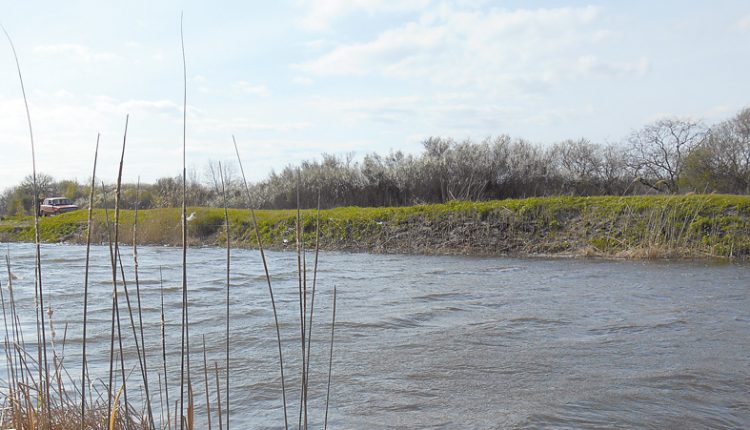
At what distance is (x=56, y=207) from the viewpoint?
119ft

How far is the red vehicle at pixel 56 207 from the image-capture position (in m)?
36.3

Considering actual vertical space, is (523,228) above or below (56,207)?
below

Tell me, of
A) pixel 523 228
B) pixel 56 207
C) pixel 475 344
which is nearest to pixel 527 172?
pixel 523 228

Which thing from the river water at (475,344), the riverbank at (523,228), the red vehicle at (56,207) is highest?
the red vehicle at (56,207)

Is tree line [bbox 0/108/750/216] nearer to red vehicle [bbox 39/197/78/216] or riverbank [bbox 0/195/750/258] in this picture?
riverbank [bbox 0/195/750/258]

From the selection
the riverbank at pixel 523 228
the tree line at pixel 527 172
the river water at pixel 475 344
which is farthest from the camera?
the tree line at pixel 527 172

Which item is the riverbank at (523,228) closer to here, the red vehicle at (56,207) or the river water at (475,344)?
the river water at (475,344)

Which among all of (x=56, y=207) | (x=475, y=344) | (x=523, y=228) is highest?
(x=56, y=207)

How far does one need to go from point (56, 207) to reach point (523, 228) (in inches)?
1178

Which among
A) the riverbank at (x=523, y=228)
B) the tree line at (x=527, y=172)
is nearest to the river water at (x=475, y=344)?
the riverbank at (x=523, y=228)

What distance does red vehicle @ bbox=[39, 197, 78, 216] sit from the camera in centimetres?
3630

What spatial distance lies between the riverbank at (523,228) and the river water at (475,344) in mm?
1627

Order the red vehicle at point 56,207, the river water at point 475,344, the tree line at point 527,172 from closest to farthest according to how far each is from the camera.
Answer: the river water at point 475,344 < the tree line at point 527,172 < the red vehicle at point 56,207

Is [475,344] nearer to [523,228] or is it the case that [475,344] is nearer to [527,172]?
[523,228]
